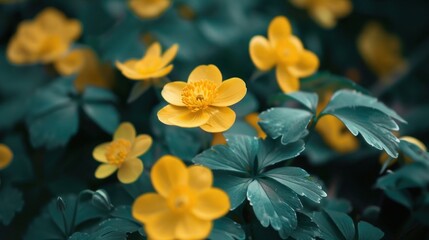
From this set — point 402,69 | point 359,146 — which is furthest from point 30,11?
point 402,69

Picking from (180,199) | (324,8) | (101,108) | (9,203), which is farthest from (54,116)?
(324,8)

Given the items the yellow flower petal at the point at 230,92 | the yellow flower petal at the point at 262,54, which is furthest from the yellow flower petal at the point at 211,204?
the yellow flower petal at the point at 262,54

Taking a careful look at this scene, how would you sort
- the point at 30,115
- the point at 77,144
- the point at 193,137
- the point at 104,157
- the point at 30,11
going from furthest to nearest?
the point at 30,11, the point at 77,144, the point at 30,115, the point at 193,137, the point at 104,157

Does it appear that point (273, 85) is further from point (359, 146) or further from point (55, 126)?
point (55, 126)

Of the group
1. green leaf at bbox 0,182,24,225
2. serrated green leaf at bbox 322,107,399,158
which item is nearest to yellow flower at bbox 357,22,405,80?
serrated green leaf at bbox 322,107,399,158

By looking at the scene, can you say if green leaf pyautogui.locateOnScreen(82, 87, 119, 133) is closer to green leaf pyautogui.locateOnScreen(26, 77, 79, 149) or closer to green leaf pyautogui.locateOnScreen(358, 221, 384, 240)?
green leaf pyautogui.locateOnScreen(26, 77, 79, 149)

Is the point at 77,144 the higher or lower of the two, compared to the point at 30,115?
lower

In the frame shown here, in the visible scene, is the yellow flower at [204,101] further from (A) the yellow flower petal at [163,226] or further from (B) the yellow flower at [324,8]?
(B) the yellow flower at [324,8]
